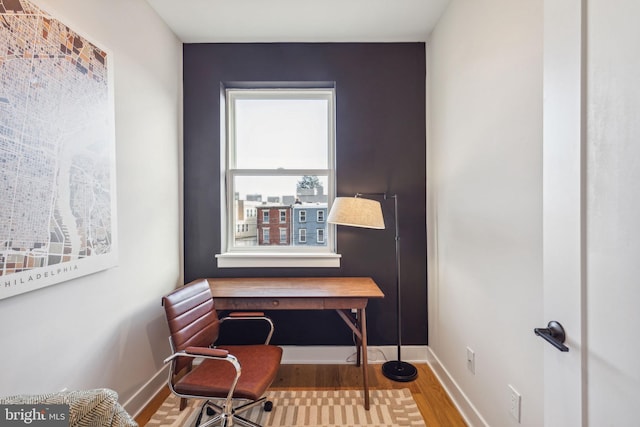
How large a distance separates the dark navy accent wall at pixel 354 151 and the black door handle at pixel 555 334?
160 centimetres

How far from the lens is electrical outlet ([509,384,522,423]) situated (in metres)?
1.33

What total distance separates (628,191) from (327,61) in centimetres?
230

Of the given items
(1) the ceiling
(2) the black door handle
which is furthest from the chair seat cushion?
(1) the ceiling

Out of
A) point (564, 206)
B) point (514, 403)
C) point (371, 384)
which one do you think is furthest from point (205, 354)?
point (564, 206)

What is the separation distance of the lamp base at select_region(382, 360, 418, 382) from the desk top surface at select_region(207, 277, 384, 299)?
69cm

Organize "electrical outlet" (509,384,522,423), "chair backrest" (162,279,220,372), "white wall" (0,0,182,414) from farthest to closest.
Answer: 1. "chair backrest" (162,279,220,372)
2. "electrical outlet" (509,384,522,423)
3. "white wall" (0,0,182,414)

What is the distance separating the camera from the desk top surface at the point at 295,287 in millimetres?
2020

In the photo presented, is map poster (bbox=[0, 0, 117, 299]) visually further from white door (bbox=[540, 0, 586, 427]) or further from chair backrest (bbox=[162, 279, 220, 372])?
white door (bbox=[540, 0, 586, 427])

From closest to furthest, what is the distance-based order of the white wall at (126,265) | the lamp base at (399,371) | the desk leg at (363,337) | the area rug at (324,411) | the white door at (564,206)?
the white door at (564,206) → the white wall at (126,265) → the area rug at (324,411) → the desk leg at (363,337) → the lamp base at (399,371)

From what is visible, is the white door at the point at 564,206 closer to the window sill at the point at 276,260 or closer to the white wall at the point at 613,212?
the white wall at the point at 613,212

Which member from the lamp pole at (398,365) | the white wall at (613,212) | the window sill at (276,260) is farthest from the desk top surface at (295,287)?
the white wall at (613,212)

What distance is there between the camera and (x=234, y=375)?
1.59 m

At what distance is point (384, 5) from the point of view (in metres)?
2.03

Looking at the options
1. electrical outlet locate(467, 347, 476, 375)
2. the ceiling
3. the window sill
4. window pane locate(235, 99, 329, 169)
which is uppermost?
the ceiling
